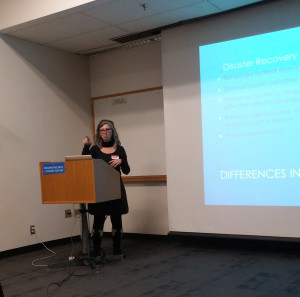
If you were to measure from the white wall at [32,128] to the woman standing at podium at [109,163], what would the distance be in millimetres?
1131

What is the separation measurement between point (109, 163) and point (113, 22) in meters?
1.61

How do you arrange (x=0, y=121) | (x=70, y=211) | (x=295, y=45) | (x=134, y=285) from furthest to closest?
1. (x=70, y=211)
2. (x=0, y=121)
3. (x=295, y=45)
4. (x=134, y=285)

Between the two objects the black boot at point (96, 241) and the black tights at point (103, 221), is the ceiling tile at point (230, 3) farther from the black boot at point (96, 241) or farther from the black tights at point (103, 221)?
the black boot at point (96, 241)

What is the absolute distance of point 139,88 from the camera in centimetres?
498

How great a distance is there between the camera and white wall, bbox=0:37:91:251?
4312mm

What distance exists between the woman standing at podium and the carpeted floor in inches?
12.7

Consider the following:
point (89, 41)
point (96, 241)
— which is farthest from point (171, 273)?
point (89, 41)

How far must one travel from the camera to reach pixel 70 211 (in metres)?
5.02

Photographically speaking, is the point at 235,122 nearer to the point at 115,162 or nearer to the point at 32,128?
the point at 115,162

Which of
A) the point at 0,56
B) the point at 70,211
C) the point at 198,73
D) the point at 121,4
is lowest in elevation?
the point at 70,211

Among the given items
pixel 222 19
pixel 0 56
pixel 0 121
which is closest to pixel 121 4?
pixel 222 19

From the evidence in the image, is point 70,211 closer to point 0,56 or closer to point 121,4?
point 0,56

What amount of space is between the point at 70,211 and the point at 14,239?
883 mm

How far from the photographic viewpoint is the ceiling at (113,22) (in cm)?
372
